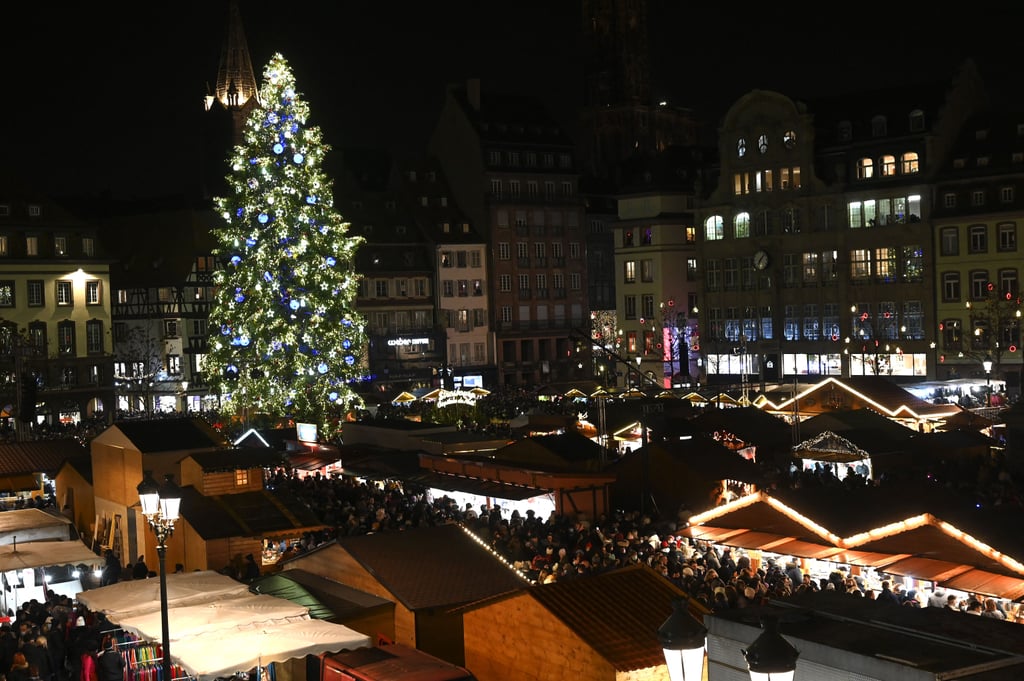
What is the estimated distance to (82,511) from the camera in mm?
29312

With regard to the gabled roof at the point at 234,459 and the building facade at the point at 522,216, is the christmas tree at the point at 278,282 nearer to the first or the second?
the gabled roof at the point at 234,459

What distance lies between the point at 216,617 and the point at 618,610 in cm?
513

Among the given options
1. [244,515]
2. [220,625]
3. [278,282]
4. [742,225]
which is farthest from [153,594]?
[742,225]

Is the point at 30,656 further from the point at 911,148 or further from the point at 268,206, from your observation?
the point at 911,148

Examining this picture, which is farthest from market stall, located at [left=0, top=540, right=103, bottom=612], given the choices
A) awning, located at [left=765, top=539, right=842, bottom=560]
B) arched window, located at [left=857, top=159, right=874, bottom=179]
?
arched window, located at [left=857, top=159, right=874, bottom=179]

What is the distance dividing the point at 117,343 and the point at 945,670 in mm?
71424

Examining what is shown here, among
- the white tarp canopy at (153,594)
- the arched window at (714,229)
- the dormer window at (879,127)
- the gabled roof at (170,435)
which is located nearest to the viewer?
the white tarp canopy at (153,594)

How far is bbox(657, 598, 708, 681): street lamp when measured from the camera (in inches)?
290

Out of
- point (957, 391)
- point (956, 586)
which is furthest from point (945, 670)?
point (957, 391)

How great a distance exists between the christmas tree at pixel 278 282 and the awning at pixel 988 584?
27.1 metres

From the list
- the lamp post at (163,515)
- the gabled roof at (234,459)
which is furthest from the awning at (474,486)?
the lamp post at (163,515)

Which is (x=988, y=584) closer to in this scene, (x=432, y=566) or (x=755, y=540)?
(x=755, y=540)

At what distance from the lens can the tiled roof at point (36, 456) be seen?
33344 mm

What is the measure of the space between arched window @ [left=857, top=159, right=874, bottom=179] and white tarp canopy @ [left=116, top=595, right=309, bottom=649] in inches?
2237
